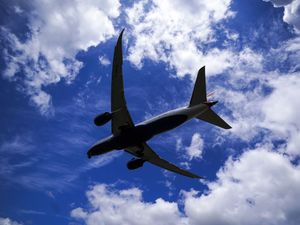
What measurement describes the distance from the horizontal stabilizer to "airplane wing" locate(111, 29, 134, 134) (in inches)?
290

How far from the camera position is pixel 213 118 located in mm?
34156

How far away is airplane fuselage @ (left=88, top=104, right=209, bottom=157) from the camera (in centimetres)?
3222

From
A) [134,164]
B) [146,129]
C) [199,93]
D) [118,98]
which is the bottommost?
[146,129]

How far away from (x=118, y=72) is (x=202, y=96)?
9029 mm

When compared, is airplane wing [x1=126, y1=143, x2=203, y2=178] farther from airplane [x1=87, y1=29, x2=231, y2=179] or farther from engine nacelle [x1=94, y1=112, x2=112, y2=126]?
engine nacelle [x1=94, y1=112, x2=112, y2=126]

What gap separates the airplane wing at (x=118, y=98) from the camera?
96.3 feet

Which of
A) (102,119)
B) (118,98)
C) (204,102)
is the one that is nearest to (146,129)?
(118,98)

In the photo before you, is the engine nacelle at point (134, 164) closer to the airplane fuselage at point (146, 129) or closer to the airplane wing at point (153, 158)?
the airplane wing at point (153, 158)

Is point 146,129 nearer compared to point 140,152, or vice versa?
point 146,129

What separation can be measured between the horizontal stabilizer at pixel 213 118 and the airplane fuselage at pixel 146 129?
78 cm

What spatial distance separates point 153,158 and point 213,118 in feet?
29.0

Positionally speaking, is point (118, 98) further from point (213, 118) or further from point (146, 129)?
point (213, 118)

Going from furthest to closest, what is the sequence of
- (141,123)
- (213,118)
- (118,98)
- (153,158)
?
(153,158) < (213,118) < (141,123) < (118,98)

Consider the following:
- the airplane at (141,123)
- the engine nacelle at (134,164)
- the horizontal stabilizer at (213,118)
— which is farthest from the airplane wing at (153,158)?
the horizontal stabilizer at (213,118)
